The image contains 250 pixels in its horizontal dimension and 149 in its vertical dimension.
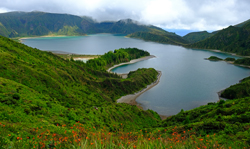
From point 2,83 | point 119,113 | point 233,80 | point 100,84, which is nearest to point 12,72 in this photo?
point 2,83

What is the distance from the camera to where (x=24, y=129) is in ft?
51.0

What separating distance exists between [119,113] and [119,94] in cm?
3065

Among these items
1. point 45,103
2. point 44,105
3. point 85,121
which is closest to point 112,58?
point 45,103

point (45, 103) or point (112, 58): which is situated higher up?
point (45, 103)

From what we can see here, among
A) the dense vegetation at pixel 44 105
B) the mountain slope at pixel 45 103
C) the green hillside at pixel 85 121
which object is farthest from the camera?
the mountain slope at pixel 45 103

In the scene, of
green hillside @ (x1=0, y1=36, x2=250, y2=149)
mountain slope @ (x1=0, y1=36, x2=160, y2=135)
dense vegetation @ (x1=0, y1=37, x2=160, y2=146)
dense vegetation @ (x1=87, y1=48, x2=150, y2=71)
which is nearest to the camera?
green hillside @ (x1=0, y1=36, x2=250, y2=149)

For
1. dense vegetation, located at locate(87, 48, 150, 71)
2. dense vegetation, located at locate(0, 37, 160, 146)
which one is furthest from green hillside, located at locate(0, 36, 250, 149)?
dense vegetation, located at locate(87, 48, 150, 71)

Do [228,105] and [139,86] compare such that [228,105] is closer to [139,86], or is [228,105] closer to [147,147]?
[147,147]

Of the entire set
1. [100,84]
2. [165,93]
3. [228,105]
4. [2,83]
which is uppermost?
[2,83]

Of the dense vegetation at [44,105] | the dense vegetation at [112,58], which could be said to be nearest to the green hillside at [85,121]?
the dense vegetation at [44,105]

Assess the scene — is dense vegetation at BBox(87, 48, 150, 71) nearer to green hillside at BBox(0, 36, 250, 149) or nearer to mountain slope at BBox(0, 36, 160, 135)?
mountain slope at BBox(0, 36, 160, 135)

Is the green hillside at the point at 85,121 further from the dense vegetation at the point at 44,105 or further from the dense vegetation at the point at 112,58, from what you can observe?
the dense vegetation at the point at 112,58

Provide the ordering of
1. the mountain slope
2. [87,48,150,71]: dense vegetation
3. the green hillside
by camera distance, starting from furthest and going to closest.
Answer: [87,48,150,71]: dense vegetation, the mountain slope, the green hillside

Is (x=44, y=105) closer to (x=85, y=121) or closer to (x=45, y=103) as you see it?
(x=45, y=103)
